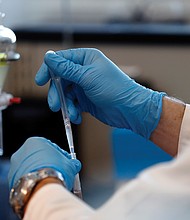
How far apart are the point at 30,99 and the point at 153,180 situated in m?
2.55

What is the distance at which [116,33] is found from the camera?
3.48 meters

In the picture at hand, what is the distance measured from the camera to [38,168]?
3.81ft

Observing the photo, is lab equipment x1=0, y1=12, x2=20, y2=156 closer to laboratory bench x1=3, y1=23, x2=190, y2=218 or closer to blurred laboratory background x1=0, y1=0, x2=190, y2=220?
blurred laboratory background x1=0, y1=0, x2=190, y2=220

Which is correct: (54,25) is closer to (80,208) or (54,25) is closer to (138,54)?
(138,54)

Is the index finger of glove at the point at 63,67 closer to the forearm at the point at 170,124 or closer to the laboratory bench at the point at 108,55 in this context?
the forearm at the point at 170,124

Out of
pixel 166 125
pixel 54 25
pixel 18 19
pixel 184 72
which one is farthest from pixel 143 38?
pixel 166 125

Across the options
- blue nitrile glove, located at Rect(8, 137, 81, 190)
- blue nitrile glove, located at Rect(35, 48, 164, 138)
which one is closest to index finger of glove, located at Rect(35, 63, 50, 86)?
blue nitrile glove, located at Rect(35, 48, 164, 138)

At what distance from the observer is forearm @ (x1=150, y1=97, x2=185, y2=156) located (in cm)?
149

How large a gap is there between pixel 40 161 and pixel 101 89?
0.33 metres

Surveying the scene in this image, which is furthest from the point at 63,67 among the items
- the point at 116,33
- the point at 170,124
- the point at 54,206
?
the point at 116,33

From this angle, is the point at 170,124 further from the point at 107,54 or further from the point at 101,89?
the point at 107,54

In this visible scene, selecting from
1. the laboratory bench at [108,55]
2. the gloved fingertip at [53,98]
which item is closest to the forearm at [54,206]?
the gloved fingertip at [53,98]

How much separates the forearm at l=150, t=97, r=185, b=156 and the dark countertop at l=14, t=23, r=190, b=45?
6.47 feet

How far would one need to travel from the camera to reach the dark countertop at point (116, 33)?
3432 mm
